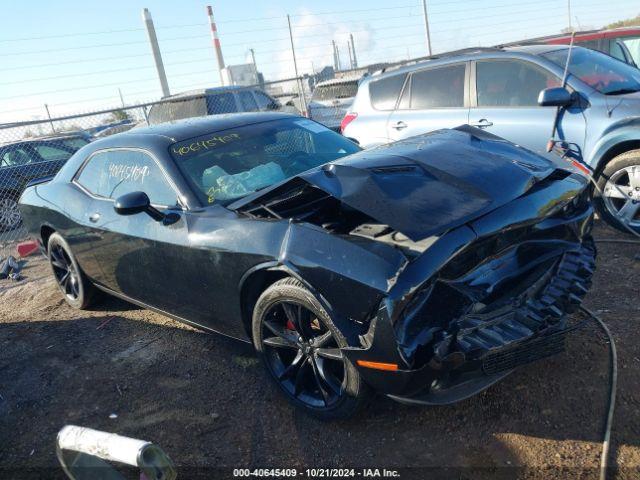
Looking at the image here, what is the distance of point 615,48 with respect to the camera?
927cm

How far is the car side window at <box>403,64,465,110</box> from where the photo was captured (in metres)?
5.67

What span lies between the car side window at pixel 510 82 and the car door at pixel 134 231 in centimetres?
361

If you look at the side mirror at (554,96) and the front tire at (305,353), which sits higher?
the side mirror at (554,96)

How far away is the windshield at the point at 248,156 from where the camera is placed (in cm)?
344

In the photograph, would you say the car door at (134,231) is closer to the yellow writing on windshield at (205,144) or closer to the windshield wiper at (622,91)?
the yellow writing on windshield at (205,144)

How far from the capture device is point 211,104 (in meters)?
10.9

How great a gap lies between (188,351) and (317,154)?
1.79m

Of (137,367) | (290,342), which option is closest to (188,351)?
(137,367)

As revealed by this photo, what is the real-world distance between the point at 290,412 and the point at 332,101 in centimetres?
967

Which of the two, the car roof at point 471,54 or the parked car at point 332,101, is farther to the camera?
the parked car at point 332,101

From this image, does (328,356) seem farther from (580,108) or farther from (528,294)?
(580,108)

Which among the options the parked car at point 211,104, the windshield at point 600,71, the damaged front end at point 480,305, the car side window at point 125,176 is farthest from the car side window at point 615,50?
the car side window at point 125,176

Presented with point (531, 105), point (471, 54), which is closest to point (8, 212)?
point (471, 54)

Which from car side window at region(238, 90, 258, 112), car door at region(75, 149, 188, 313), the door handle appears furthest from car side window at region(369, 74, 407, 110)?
car side window at region(238, 90, 258, 112)
